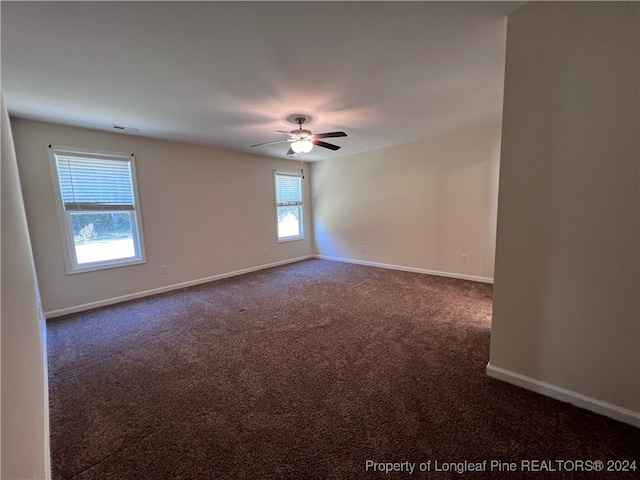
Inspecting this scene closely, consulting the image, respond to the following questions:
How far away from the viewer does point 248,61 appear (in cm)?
198

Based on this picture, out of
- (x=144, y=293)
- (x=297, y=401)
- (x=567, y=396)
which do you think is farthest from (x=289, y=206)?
(x=567, y=396)

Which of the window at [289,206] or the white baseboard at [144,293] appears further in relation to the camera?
the window at [289,206]

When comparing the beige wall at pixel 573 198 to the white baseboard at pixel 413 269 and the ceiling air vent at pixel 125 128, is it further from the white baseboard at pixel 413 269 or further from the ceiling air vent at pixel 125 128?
the ceiling air vent at pixel 125 128

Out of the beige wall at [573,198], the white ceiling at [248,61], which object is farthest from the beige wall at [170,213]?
the beige wall at [573,198]

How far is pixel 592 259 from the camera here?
4.82ft

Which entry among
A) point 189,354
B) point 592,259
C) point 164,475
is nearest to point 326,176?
point 189,354

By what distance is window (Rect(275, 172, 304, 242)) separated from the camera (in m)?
5.80

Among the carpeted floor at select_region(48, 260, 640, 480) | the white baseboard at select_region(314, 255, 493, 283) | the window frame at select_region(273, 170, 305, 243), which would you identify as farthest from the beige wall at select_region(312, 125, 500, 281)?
the carpeted floor at select_region(48, 260, 640, 480)

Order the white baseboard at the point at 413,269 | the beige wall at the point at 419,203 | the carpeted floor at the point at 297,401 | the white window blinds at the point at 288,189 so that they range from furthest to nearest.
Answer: the white window blinds at the point at 288,189
the white baseboard at the point at 413,269
the beige wall at the point at 419,203
the carpeted floor at the point at 297,401

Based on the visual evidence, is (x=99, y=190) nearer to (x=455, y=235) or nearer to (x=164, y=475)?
(x=164, y=475)

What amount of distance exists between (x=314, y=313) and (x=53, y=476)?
87.8 inches

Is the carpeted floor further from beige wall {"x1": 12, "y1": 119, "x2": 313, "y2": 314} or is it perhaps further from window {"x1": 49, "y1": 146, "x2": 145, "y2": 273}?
window {"x1": 49, "y1": 146, "x2": 145, "y2": 273}

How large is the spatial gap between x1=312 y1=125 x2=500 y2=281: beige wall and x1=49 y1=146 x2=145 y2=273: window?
3.73 metres

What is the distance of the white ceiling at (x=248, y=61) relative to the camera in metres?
1.54
